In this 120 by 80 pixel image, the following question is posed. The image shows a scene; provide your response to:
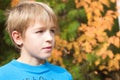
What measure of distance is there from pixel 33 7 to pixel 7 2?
7.03 feet

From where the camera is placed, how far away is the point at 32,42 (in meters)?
2.67

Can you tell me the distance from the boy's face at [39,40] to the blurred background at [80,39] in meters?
2.12

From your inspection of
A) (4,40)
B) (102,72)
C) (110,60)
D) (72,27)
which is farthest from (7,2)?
(102,72)

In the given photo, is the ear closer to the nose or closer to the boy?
the boy

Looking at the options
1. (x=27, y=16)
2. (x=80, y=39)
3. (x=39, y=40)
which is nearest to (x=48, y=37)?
(x=39, y=40)

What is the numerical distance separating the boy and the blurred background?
6.71 feet

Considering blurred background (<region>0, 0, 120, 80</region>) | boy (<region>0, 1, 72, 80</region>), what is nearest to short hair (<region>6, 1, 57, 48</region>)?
boy (<region>0, 1, 72, 80</region>)

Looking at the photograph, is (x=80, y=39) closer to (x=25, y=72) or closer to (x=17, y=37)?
(x=17, y=37)

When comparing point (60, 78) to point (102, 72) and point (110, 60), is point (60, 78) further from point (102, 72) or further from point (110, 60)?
point (102, 72)

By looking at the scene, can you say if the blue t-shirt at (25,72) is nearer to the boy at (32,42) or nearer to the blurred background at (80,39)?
the boy at (32,42)

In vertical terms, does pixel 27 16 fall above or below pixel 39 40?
above

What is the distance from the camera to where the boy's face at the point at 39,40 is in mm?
2633

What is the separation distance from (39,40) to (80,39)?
2.55 m

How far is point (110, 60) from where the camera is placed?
5.32m
